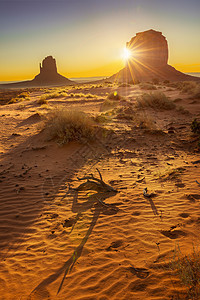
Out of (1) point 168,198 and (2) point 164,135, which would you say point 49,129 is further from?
(1) point 168,198

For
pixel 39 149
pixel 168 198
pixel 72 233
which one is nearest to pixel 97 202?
pixel 72 233

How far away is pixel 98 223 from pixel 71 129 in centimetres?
519

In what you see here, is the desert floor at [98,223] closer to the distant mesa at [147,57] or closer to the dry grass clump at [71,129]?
the dry grass clump at [71,129]

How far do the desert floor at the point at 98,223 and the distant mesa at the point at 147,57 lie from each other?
6859 centimetres

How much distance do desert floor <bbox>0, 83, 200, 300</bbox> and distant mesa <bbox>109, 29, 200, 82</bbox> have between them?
6859cm

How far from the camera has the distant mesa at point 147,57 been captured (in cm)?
7075

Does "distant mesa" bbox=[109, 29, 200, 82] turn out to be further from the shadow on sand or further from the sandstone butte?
the shadow on sand

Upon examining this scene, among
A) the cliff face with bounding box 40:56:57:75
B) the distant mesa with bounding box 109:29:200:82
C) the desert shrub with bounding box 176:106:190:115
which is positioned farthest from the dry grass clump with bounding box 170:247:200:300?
the cliff face with bounding box 40:56:57:75

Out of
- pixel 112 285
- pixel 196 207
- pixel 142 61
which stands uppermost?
pixel 142 61

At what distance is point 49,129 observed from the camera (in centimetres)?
860

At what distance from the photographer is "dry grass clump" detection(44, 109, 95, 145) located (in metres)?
7.94

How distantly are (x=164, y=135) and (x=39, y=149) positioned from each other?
545 centimetres

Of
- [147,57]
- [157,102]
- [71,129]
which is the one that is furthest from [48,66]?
[71,129]

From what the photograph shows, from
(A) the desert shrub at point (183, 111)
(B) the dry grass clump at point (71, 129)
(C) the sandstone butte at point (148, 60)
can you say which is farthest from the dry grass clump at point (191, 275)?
(C) the sandstone butte at point (148, 60)
